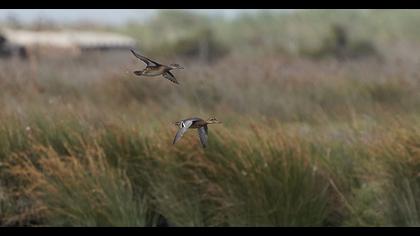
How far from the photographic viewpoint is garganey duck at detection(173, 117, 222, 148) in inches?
99.6

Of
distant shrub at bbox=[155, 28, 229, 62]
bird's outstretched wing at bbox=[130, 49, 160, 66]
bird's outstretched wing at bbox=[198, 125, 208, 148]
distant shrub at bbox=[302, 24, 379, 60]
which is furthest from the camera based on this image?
distant shrub at bbox=[155, 28, 229, 62]

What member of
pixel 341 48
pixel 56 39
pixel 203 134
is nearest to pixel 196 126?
pixel 203 134

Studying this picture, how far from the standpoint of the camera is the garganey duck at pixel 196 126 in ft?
8.30

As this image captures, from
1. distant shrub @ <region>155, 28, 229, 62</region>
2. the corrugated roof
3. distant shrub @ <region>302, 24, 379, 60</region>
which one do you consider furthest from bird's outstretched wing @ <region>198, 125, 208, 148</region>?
distant shrub @ <region>155, 28, 229, 62</region>

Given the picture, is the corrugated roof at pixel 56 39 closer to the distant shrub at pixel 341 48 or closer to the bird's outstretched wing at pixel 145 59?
the distant shrub at pixel 341 48

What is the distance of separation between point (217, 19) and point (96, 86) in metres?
40.5

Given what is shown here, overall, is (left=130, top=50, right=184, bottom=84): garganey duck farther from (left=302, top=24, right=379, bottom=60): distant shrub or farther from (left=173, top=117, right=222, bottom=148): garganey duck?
(left=302, top=24, right=379, bottom=60): distant shrub

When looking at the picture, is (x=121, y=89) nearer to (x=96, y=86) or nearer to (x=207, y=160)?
(x=96, y=86)

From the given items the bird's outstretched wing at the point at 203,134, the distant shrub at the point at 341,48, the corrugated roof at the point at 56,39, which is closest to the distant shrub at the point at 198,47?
the corrugated roof at the point at 56,39

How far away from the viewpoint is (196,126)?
2621mm

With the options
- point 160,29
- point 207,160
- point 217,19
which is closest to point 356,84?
point 207,160
